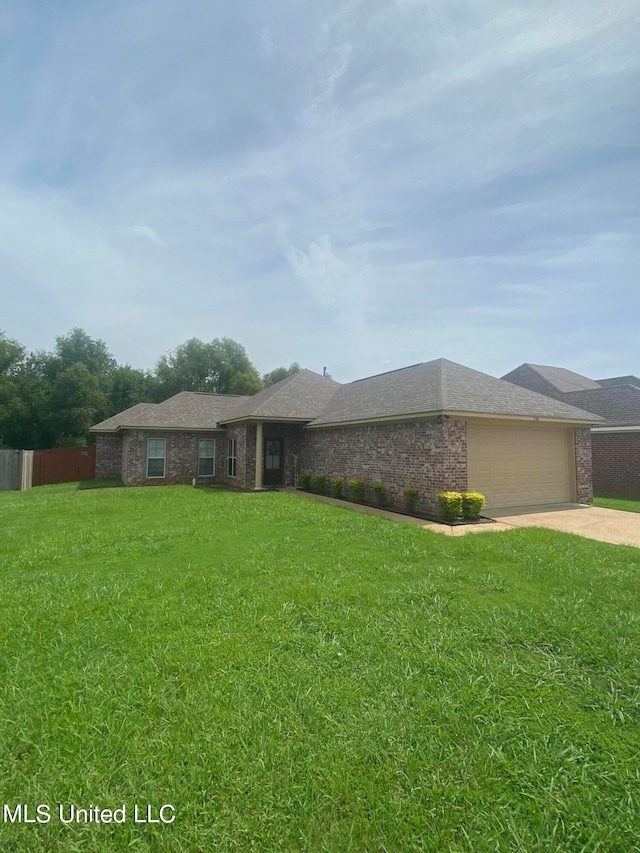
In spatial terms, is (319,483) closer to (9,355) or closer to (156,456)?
(156,456)

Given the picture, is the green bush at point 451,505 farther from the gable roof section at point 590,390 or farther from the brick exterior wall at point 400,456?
the gable roof section at point 590,390

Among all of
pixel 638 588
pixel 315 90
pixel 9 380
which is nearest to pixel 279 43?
pixel 315 90

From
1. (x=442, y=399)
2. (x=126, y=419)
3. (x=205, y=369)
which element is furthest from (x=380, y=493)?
(x=205, y=369)

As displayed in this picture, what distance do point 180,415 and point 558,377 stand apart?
20.7m

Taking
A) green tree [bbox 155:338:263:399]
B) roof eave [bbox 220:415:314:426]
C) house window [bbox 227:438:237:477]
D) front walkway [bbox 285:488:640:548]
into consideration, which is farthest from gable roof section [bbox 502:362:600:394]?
green tree [bbox 155:338:263:399]

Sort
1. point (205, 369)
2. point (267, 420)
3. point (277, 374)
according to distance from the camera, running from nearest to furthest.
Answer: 1. point (267, 420)
2. point (205, 369)
3. point (277, 374)

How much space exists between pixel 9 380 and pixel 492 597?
123ft

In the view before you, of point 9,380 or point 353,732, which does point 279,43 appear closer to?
point 353,732

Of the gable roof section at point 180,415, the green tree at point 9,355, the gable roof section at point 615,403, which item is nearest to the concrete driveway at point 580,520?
the gable roof section at point 615,403

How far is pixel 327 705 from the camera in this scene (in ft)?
8.45

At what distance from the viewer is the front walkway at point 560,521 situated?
7.85 meters

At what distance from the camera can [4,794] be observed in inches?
77.7

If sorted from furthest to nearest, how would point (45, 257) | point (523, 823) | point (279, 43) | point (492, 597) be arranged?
point (45, 257), point (279, 43), point (492, 597), point (523, 823)

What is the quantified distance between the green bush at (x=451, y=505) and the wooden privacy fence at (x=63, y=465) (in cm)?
1840
